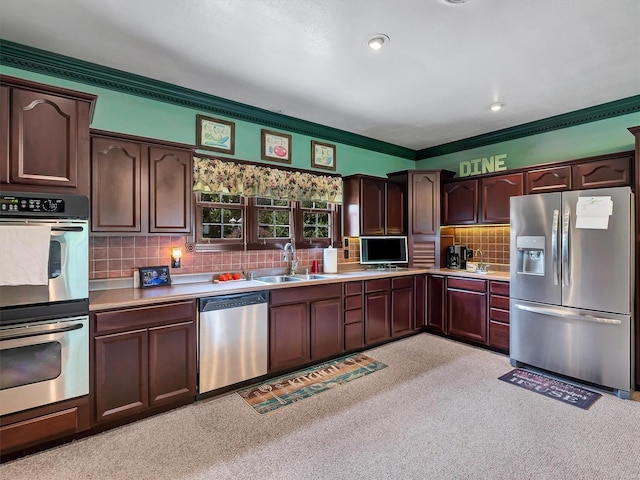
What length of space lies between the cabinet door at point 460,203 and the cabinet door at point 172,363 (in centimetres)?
372

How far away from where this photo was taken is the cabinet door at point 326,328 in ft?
11.5

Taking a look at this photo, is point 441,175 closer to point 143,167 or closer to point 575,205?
point 575,205

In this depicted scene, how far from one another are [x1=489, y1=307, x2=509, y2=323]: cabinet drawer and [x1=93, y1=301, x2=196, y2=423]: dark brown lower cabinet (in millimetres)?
3342

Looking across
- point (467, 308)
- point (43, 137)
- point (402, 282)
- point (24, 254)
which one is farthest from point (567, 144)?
point (24, 254)

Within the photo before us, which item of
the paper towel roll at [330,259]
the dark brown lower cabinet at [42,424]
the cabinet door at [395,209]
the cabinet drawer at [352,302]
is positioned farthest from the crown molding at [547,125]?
→ the dark brown lower cabinet at [42,424]

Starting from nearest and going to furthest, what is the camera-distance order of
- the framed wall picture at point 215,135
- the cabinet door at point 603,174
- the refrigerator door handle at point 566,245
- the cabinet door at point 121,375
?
the cabinet door at point 121,375 < the refrigerator door handle at point 566,245 < the cabinet door at point 603,174 < the framed wall picture at point 215,135

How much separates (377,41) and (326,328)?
2740mm

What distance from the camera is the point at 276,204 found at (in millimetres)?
3953

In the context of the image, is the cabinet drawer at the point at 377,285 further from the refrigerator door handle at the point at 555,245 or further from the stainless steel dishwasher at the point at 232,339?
the refrigerator door handle at the point at 555,245

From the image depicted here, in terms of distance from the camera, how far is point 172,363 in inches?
103

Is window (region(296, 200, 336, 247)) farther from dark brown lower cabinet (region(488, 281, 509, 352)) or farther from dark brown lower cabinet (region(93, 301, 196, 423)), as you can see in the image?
dark brown lower cabinet (region(488, 281, 509, 352))

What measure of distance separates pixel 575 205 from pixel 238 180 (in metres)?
3.35

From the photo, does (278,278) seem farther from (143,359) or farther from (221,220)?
(143,359)

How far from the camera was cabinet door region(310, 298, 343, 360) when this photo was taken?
3516 millimetres
